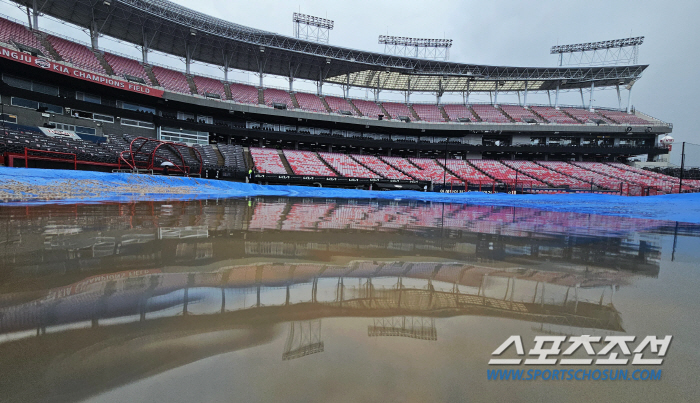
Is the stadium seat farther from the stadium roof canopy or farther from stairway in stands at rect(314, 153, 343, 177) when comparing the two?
stairway in stands at rect(314, 153, 343, 177)

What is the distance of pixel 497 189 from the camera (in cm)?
3072

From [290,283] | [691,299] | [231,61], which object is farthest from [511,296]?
[231,61]

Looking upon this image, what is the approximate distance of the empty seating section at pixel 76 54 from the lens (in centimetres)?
2539

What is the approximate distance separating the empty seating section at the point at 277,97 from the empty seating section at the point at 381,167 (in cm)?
1191

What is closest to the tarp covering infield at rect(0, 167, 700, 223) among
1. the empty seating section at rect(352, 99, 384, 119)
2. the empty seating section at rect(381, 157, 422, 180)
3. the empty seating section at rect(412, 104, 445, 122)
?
the empty seating section at rect(381, 157, 422, 180)

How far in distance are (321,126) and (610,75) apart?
Result: 4294 centimetres

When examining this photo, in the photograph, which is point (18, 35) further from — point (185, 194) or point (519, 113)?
point (519, 113)

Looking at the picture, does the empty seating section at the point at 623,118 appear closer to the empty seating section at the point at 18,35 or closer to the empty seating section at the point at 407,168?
the empty seating section at the point at 407,168

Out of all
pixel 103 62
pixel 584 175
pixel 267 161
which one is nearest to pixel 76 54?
pixel 103 62

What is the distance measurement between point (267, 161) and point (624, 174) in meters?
44.4

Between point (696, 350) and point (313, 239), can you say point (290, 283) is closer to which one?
point (313, 239)

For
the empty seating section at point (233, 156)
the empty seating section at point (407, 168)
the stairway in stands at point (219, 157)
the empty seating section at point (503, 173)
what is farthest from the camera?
the empty seating section at point (407, 168)

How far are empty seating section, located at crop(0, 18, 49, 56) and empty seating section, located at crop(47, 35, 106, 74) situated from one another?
4.40ft

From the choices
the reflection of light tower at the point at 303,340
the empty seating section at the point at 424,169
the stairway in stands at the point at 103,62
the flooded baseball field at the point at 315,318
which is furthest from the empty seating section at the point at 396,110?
the reflection of light tower at the point at 303,340
